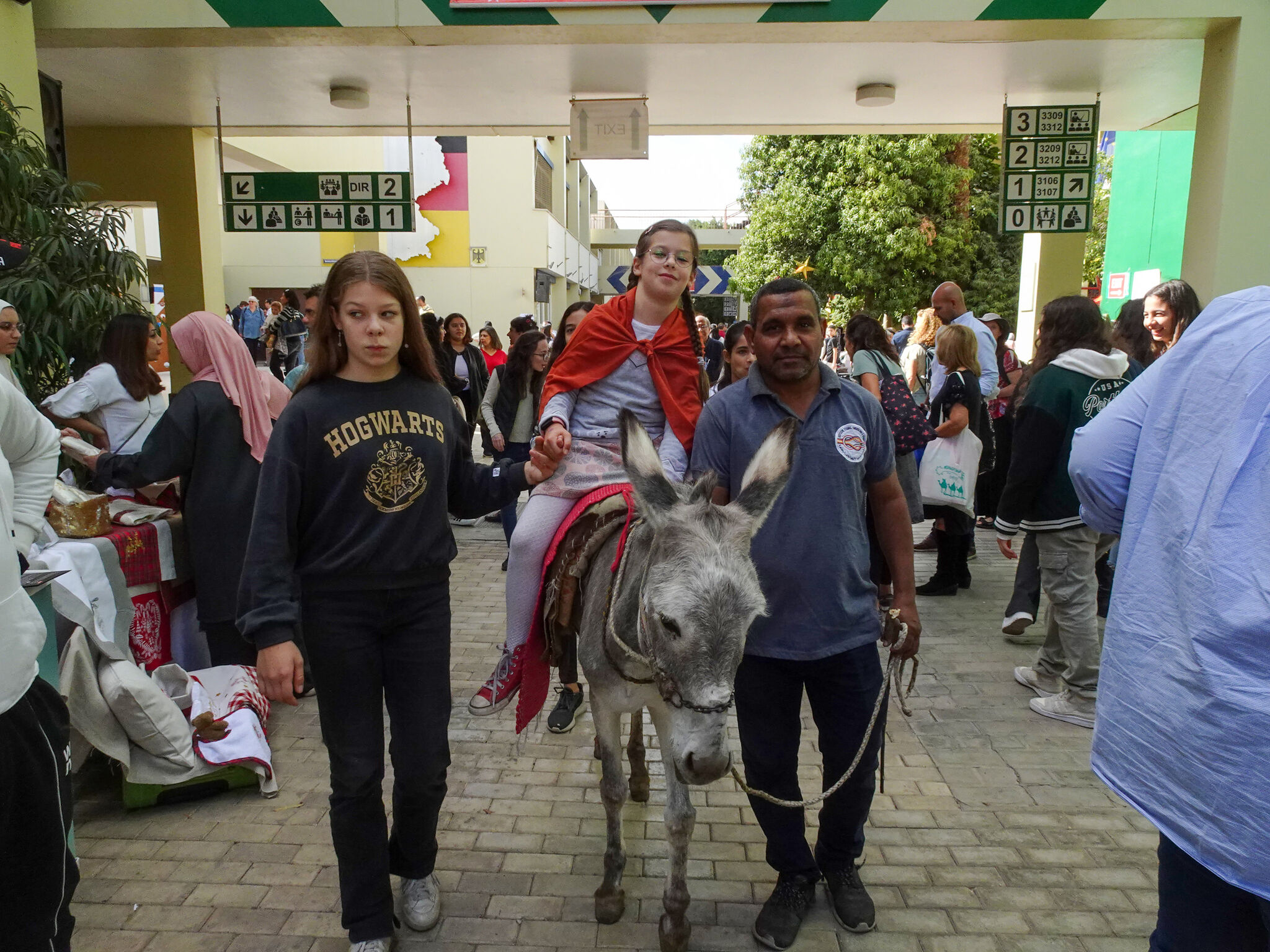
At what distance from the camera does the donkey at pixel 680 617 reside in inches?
87.1

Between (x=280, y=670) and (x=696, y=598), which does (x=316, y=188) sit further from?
(x=696, y=598)

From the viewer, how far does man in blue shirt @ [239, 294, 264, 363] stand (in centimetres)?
2073

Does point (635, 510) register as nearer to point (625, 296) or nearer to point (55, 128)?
point (625, 296)

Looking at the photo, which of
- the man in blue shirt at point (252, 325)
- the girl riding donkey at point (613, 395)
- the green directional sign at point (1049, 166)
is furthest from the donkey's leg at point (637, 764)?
the man in blue shirt at point (252, 325)

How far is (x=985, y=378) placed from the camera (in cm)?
790

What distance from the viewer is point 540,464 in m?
2.93

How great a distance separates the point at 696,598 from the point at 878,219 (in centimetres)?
1981

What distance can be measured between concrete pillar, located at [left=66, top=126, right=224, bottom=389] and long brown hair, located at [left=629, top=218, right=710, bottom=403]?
8404mm

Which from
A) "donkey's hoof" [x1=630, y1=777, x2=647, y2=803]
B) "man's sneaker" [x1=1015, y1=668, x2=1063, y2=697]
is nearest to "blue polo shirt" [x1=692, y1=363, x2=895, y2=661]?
"donkey's hoof" [x1=630, y1=777, x2=647, y2=803]

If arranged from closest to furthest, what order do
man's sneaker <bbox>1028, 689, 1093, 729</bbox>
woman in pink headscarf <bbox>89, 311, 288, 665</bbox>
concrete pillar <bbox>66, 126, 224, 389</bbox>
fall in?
woman in pink headscarf <bbox>89, 311, 288, 665</bbox>
man's sneaker <bbox>1028, 689, 1093, 729</bbox>
concrete pillar <bbox>66, 126, 224, 389</bbox>

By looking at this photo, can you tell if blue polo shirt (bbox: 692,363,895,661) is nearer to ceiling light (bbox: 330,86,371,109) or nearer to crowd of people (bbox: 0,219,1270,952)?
crowd of people (bbox: 0,219,1270,952)

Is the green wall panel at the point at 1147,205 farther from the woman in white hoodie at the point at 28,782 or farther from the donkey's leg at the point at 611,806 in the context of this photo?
the woman in white hoodie at the point at 28,782

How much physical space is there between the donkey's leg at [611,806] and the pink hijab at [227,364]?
257 centimetres

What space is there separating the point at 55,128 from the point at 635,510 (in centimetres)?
670
